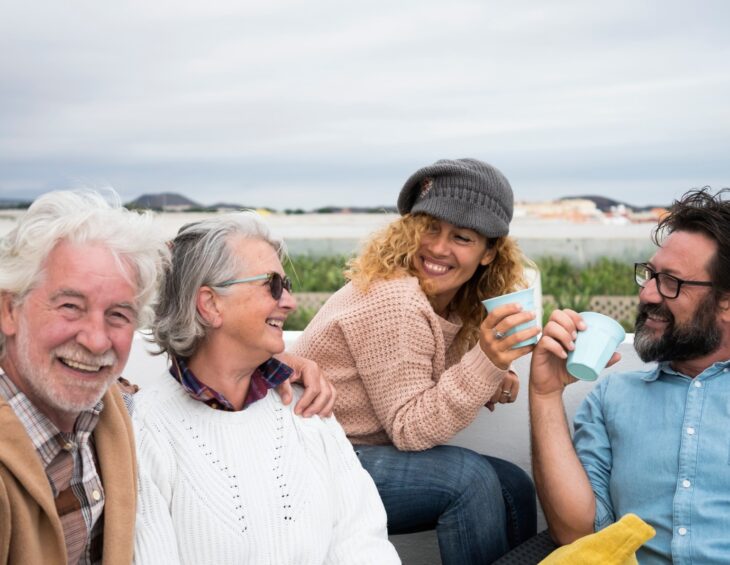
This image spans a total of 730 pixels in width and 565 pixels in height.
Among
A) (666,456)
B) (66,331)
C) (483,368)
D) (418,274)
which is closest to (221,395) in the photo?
(66,331)

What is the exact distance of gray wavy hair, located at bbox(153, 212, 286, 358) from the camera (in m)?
2.46

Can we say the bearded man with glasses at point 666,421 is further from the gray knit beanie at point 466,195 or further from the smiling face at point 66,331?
the smiling face at point 66,331

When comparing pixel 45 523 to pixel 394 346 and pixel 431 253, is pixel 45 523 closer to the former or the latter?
pixel 394 346

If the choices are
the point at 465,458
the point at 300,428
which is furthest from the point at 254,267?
the point at 465,458

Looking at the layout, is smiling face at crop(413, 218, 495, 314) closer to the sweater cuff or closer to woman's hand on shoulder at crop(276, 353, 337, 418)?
the sweater cuff

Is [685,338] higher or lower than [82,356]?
lower

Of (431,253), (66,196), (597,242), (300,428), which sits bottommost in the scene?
(597,242)

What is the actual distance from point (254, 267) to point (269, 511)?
693 mm

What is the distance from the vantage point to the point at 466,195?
3.10 m

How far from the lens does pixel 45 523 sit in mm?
1839

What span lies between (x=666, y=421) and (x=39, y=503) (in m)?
2.01

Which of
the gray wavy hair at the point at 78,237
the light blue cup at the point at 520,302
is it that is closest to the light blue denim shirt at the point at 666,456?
the light blue cup at the point at 520,302

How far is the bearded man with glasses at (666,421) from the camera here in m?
2.69

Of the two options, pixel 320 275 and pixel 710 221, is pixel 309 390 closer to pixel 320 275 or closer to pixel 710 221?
pixel 710 221
